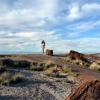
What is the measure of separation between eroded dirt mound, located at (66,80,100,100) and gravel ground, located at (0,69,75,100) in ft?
27.4

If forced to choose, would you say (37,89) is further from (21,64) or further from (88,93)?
(21,64)

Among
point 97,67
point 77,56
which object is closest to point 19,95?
Answer: point 97,67

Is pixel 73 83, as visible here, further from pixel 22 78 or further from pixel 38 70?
→ pixel 38 70

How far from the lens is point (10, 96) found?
61.6 ft

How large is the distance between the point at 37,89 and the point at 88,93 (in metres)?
10.6

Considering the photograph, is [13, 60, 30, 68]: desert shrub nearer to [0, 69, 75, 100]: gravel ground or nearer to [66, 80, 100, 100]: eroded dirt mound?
[0, 69, 75, 100]: gravel ground

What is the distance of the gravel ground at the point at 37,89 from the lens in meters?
19.1

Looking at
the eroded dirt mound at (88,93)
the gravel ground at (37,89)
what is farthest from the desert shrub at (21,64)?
the eroded dirt mound at (88,93)

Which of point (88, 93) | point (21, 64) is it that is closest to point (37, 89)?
point (88, 93)

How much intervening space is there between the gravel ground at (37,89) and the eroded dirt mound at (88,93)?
8.34 meters

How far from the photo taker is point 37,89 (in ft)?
68.8

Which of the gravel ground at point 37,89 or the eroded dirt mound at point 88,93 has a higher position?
the eroded dirt mound at point 88,93

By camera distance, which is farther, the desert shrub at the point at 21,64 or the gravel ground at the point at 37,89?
the desert shrub at the point at 21,64

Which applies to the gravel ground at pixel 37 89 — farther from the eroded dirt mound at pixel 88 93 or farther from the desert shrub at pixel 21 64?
the eroded dirt mound at pixel 88 93
